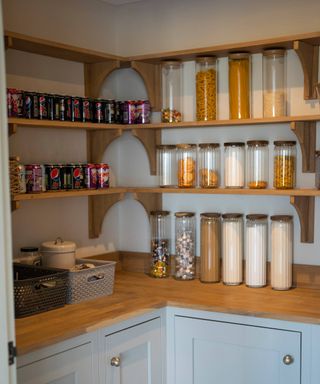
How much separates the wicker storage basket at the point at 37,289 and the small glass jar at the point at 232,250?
2.70 feet

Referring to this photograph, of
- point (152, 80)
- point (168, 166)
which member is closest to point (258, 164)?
point (168, 166)

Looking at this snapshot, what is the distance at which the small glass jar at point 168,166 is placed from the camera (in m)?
3.36

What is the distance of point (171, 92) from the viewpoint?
338cm

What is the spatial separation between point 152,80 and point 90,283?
1164 mm

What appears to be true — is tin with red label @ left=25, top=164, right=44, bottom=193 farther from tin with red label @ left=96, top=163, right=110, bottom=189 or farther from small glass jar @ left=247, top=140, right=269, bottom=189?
small glass jar @ left=247, top=140, right=269, bottom=189

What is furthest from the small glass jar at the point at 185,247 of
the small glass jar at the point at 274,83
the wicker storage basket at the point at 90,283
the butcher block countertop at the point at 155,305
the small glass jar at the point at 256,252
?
the small glass jar at the point at 274,83

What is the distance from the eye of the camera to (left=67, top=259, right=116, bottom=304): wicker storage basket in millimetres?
2830

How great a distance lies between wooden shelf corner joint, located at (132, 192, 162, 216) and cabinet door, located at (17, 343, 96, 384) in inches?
44.3

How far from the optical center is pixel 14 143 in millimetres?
3014

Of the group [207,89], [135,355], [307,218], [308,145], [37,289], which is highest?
[207,89]

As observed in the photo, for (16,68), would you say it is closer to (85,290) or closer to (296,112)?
(85,290)

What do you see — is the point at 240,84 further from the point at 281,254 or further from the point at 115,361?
the point at 115,361

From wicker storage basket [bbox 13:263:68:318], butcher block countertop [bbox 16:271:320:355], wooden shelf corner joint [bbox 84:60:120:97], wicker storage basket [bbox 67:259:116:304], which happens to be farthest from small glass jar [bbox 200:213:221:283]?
wooden shelf corner joint [bbox 84:60:120:97]

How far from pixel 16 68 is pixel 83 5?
23.9 inches
